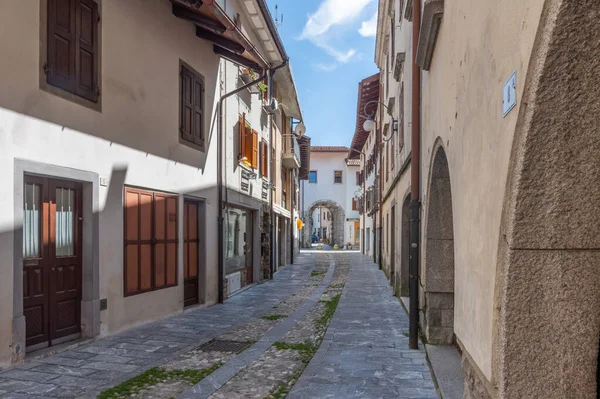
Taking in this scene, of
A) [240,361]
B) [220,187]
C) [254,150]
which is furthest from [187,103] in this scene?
[240,361]

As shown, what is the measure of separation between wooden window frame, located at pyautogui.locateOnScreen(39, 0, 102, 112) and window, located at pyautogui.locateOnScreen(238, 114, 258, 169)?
5.93 meters

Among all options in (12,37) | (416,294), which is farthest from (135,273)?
(416,294)

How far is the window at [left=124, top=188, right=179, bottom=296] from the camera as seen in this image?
7.51m

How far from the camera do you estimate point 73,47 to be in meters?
6.21

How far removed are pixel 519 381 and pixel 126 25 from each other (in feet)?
23.9

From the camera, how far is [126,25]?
734cm

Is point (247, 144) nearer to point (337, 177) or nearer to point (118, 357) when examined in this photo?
point (118, 357)

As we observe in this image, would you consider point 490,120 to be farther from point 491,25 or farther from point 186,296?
point 186,296

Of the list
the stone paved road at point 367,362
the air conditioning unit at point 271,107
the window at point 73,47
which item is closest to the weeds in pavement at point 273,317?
the stone paved road at point 367,362

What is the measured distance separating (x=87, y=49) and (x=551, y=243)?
638 cm

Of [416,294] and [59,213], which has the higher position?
[59,213]

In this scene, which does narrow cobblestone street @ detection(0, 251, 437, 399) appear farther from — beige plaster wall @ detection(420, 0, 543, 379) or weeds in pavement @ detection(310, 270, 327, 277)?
weeds in pavement @ detection(310, 270, 327, 277)

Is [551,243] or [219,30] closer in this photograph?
[551,243]

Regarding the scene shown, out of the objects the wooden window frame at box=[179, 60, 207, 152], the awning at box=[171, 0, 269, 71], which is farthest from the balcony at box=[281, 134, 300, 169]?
the wooden window frame at box=[179, 60, 207, 152]
